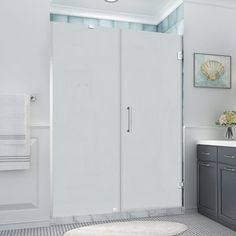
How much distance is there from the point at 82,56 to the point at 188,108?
132 centimetres

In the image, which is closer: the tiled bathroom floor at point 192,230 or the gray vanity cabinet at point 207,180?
the tiled bathroom floor at point 192,230

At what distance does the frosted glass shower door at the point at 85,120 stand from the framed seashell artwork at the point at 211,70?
96 cm

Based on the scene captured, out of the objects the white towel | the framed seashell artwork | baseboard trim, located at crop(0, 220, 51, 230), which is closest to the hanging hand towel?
the white towel

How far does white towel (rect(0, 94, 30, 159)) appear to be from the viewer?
277 centimetres

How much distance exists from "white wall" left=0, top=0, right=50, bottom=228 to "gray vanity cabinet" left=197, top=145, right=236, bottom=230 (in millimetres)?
1626

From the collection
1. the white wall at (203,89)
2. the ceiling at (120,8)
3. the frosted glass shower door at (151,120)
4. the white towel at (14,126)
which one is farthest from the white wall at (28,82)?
the white wall at (203,89)

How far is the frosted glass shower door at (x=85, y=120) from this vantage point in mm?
3041

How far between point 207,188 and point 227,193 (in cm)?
35

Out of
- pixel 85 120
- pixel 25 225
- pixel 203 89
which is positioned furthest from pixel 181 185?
pixel 25 225

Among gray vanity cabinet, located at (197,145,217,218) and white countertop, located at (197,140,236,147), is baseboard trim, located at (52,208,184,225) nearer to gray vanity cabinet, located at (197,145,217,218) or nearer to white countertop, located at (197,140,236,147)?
gray vanity cabinet, located at (197,145,217,218)

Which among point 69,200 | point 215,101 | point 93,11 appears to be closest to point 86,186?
point 69,200

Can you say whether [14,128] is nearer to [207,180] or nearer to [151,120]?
[151,120]

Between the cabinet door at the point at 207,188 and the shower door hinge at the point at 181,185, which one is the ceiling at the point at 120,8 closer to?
the cabinet door at the point at 207,188

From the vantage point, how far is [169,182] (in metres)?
3.38
